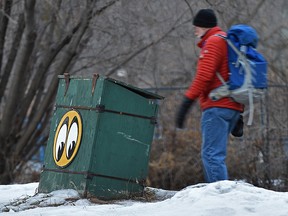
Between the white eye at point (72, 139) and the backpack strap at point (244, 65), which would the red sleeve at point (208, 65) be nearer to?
the backpack strap at point (244, 65)

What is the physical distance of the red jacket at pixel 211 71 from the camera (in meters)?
6.46

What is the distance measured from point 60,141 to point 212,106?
179cm

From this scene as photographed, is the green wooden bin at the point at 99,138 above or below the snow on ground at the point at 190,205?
above

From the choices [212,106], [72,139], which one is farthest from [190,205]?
[72,139]

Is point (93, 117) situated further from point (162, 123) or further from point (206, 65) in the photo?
point (162, 123)

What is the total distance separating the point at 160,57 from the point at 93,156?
28.9 ft

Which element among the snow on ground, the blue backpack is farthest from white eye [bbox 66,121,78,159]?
the blue backpack

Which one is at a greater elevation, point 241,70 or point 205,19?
point 205,19

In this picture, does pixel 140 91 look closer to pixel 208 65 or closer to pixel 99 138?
pixel 99 138

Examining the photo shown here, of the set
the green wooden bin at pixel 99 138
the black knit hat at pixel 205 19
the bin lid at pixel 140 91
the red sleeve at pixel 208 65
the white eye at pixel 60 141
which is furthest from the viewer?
the white eye at pixel 60 141

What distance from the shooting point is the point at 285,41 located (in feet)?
45.0

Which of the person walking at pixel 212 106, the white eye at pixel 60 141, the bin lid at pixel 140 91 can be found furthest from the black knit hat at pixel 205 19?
the white eye at pixel 60 141

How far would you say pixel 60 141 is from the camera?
301 inches

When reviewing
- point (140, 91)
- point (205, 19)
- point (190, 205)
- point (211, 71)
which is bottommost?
point (190, 205)
